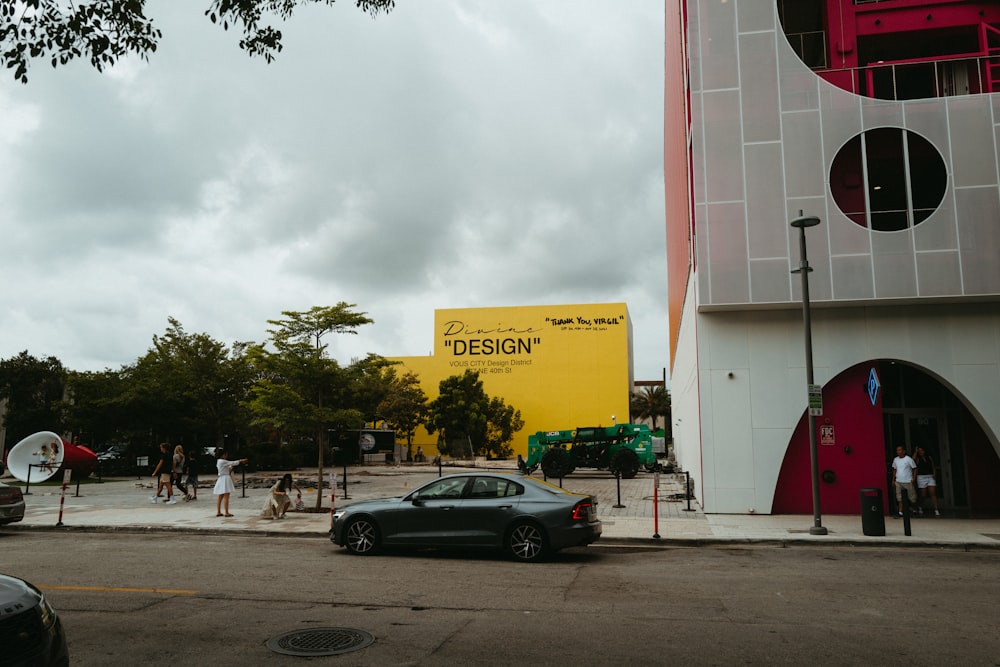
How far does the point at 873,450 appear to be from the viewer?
17.0m

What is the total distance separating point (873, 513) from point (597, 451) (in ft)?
58.0

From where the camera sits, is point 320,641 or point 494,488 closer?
point 320,641

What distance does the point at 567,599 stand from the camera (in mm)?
8070

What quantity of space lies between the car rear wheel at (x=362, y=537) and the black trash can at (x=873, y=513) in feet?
29.8

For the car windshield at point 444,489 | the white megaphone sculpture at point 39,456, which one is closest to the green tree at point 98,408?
the white megaphone sculpture at point 39,456

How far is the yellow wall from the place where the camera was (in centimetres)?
6538

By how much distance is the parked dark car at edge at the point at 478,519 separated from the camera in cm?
1072

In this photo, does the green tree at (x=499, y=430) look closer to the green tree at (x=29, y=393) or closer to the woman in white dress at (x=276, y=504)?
the green tree at (x=29, y=393)

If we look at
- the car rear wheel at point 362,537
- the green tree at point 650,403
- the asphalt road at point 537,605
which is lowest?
the asphalt road at point 537,605

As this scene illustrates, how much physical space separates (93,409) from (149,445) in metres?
3.35

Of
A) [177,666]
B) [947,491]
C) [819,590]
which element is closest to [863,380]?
[947,491]

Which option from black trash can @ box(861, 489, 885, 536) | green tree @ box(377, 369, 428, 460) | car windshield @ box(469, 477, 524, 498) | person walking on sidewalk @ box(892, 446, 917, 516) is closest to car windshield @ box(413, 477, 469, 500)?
car windshield @ box(469, 477, 524, 498)

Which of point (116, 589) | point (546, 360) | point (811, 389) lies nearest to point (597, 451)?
point (811, 389)

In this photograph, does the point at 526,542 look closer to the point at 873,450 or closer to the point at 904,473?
the point at 904,473
